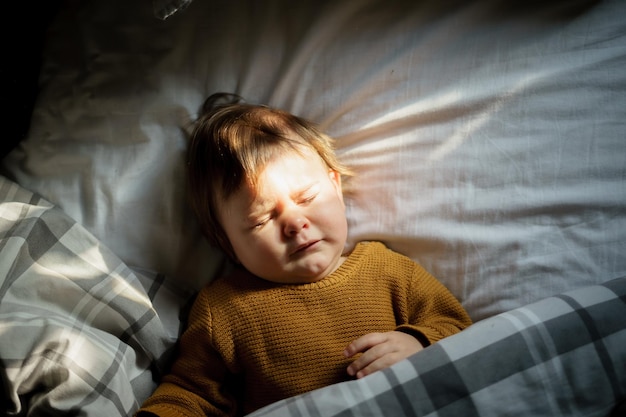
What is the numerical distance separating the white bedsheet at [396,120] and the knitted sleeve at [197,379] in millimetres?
143

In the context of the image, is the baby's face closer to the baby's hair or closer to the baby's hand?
the baby's hair

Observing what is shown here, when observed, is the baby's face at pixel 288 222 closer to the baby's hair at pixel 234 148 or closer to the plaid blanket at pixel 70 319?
the baby's hair at pixel 234 148

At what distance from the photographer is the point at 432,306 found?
98cm

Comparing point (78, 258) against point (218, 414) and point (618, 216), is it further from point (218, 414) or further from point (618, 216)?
point (618, 216)

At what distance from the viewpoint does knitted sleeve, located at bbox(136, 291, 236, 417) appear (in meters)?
0.92

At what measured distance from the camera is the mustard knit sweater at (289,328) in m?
0.93

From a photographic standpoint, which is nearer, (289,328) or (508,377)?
(508,377)

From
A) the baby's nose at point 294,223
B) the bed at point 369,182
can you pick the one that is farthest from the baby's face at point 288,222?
the bed at point 369,182

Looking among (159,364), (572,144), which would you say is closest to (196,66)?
(159,364)

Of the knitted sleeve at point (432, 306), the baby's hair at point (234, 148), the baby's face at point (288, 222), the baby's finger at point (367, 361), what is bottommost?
the baby's finger at point (367, 361)

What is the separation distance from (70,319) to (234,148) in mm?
365

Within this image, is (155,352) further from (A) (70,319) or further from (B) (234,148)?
(B) (234,148)

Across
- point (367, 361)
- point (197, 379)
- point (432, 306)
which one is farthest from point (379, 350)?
point (197, 379)

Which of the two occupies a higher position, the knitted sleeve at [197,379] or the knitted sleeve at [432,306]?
the knitted sleeve at [432,306]
